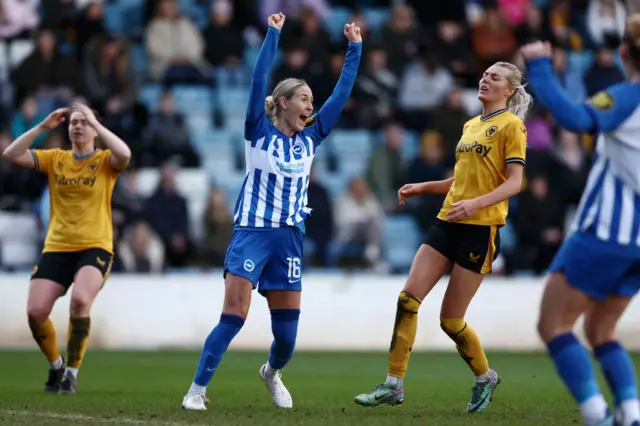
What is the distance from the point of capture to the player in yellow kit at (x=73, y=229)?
9.41 meters

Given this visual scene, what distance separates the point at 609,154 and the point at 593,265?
59 cm

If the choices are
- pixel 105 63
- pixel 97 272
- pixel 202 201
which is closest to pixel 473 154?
pixel 97 272

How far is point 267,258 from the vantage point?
316 inches

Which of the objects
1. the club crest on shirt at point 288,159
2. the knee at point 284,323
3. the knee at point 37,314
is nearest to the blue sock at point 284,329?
the knee at point 284,323

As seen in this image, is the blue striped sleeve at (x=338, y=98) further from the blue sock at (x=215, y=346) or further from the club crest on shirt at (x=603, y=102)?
the club crest on shirt at (x=603, y=102)

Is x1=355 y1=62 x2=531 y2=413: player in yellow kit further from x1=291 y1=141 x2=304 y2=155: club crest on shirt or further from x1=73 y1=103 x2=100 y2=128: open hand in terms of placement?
x1=73 y1=103 x2=100 y2=128: open hand

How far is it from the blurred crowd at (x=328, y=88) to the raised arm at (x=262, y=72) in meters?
7.07

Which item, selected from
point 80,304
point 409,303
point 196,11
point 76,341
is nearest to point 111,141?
point 80,304

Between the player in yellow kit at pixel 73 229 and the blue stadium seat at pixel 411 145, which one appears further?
the blue stadium seat at pixel 411 145

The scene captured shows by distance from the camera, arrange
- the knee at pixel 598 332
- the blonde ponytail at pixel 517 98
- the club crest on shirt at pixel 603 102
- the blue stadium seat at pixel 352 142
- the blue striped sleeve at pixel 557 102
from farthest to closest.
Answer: the blue stadium seat at pixel 352 142 < the blonde ponytail at pixel 517 98 < the knee at pixel 598 332 < the club crest on shirt at pixel 603 102 < the blue striped sleeve at pixel 557 102

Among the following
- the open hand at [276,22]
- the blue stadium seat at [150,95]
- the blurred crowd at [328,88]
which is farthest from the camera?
the blue stadium seat at [150,95]

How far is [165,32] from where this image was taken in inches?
716

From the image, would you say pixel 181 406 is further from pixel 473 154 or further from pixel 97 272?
pixel 473 154

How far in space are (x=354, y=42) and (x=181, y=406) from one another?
288 cm
